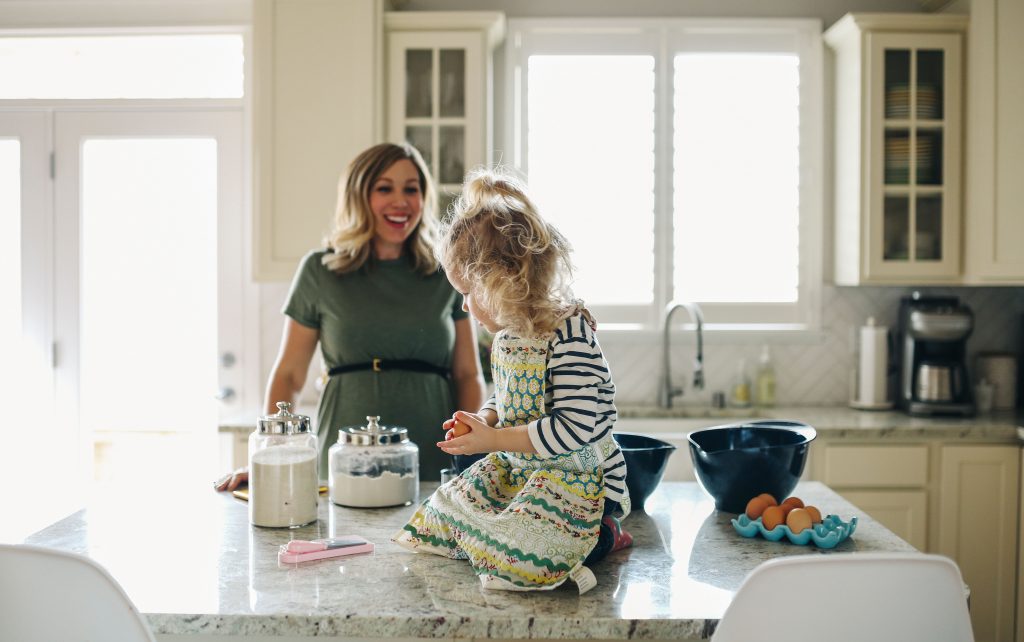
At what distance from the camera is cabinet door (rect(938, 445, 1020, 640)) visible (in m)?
3.17

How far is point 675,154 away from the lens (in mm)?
3734

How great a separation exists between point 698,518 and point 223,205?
2633mm

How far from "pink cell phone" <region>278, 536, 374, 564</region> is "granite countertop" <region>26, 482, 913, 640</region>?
0.05 ft

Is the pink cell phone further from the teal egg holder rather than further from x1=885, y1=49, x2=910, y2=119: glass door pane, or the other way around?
x1=885, y1=49, x2=910, y2=119: glass door pane

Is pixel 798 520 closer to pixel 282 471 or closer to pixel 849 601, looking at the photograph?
pixel 849 601

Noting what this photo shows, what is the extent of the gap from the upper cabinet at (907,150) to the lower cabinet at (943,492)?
0.66 meters

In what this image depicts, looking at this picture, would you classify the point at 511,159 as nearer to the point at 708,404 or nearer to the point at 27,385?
the point at 708,404

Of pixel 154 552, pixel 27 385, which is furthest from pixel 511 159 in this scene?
pixel 154 552

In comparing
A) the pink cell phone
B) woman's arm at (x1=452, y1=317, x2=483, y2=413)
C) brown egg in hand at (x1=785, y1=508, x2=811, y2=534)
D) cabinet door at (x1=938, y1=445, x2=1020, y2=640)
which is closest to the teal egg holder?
brown egg in hand at (x1=785, y1=508, x2=811, y2=534)

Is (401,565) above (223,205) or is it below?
below

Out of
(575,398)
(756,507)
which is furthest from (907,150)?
(575,398)

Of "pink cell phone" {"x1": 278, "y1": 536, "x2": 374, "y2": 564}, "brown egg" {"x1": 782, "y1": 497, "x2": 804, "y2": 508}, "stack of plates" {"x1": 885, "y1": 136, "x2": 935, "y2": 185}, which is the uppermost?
"stack of plates" {"x1": 885, "y1": 136, "x2": 935, "y2": 185}

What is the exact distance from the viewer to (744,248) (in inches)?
148

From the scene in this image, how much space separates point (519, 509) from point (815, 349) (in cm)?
270
